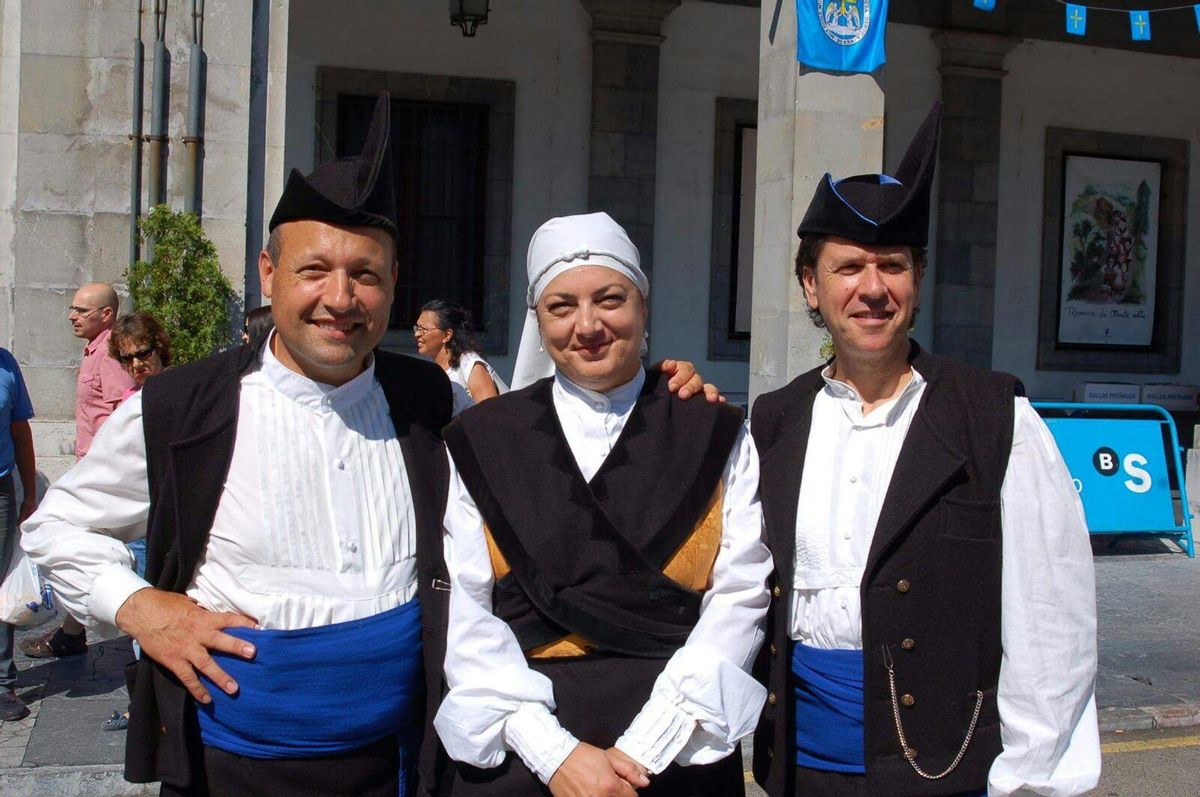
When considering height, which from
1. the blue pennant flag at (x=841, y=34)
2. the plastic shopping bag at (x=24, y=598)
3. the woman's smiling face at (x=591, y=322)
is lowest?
the plastic shopping bag at (x=24, y=598)

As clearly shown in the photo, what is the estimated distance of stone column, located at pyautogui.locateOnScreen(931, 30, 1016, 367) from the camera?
12.4 meters

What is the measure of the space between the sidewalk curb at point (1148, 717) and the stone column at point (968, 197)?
701 centimetres

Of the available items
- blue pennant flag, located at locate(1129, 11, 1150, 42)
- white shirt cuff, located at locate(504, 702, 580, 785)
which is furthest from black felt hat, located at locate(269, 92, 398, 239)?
blue pennant flag, located at locate(1129, 11, 1150, 42)

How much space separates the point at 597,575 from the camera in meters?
2.33

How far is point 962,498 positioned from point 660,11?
968cm

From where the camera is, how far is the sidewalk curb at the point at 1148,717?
5.49 m

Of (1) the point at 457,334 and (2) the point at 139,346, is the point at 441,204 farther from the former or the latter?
(2) the point at 139,346

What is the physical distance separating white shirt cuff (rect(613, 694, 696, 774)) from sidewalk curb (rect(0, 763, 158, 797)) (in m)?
3.08

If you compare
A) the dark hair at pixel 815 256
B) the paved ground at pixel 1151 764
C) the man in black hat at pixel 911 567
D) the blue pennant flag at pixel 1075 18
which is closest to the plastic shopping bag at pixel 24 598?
the man in black hat at pixel 911 567

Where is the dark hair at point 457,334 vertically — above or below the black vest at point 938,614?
above

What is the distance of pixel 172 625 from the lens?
2.33 meters

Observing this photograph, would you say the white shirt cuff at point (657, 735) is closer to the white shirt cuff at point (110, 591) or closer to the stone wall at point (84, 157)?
the white shirt cuff at point (110, 591)

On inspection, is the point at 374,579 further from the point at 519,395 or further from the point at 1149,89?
the point at 1149,89

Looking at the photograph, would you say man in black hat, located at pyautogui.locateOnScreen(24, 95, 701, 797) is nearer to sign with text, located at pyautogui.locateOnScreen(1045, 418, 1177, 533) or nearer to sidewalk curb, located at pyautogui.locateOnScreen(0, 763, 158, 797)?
sidewalk curb, located at pyautogui.locateOnScreen(0, 763, 158, 797)
